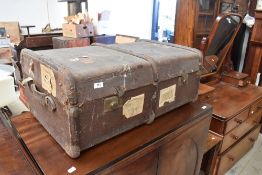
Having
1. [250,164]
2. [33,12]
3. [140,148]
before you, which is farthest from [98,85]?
[33,12]

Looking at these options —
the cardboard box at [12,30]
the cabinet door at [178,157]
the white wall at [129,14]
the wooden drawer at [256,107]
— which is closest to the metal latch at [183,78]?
the cabinet door at [178,157]

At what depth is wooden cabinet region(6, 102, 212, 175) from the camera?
694mm

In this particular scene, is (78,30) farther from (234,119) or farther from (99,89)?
(99,89)

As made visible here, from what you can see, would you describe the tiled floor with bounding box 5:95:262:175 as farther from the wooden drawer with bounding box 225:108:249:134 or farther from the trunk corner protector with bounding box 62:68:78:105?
the trunk corner protector with bounding box 62:68:78:105

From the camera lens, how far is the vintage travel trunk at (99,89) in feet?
2.14

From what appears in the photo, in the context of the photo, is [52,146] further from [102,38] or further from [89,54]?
[102,38]

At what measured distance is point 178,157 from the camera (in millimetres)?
972

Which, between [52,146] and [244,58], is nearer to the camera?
[52,146]

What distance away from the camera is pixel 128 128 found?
0.83 m

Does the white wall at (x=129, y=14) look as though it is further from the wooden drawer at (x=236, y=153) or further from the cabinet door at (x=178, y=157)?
the cabinet door at (x=178, y=157)

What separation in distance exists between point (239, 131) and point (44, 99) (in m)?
1.53

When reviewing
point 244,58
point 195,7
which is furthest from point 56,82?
point 244,58

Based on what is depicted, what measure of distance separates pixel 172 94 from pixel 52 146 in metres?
0.51

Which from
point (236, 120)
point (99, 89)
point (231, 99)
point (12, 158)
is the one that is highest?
point (99, 89)
